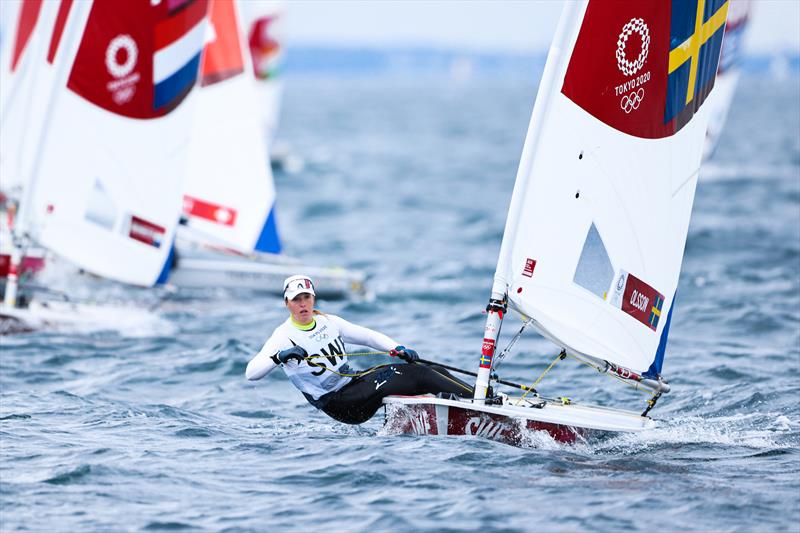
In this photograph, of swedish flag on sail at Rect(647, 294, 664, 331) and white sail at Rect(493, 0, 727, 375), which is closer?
white sail at Rect(493, 0, 727, 375)

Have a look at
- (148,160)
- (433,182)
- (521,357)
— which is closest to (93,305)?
(148,160)

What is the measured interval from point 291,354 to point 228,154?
27.5 feet

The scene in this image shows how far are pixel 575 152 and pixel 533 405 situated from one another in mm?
1828

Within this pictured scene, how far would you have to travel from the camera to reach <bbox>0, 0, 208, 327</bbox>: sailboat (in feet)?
44.7

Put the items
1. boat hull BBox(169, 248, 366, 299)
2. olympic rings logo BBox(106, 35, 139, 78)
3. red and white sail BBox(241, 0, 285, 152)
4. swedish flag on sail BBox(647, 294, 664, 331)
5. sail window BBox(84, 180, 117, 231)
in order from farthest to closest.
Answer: red and white sail BBox(241, 0, 285, 152), boat hull BBox(169, 248, 366, 299), sail window BBox(84, 180, 117, 231), olympic rings logo BBox(106, 35, 139, 78), swedish flag on sail BBox(647, 294, 664, 331)

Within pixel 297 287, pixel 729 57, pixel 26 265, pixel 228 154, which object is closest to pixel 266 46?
pixel 729 57

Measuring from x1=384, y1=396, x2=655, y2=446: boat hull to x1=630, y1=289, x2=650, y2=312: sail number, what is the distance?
0.85 m

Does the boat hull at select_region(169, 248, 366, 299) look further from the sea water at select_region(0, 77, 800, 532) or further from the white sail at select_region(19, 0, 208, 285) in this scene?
the white sail at select_region(19, 0, 208, 285)

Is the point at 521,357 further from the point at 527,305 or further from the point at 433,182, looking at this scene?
the point at 433,182

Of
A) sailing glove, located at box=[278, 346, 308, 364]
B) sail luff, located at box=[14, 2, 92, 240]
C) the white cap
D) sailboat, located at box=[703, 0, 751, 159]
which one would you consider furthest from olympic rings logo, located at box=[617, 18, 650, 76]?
sailboat, located at box=[703, 0, 751, 159]

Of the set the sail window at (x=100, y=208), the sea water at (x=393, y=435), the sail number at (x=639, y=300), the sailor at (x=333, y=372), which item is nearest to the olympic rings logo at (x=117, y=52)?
the sail window at (x=100, y=208)

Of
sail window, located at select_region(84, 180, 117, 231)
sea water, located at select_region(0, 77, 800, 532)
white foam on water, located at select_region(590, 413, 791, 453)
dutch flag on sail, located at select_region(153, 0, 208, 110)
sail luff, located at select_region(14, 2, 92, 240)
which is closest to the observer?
sea water, located at select_region(0, 77, 800, 532)

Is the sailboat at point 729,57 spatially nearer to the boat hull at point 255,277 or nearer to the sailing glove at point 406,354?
the boat hull at point 255,277

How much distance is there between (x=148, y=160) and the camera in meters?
14.1
